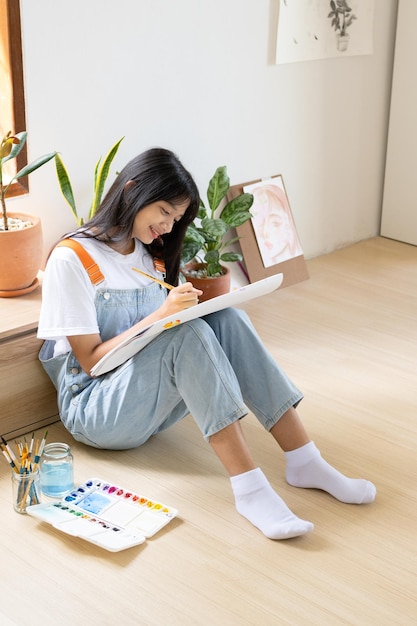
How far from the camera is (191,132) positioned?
351cm

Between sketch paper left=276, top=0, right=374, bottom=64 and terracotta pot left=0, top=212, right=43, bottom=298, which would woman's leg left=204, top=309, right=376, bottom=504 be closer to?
terracotta pot left=0, top=212, right=43, bottom=298

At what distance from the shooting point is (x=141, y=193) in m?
2.34

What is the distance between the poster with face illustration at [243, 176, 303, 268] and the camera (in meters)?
3.85

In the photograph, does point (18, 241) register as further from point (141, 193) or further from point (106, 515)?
point (106, 515)

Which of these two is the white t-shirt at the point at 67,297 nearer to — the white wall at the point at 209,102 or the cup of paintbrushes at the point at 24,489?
the cup of paintbrushes at the point at 24,489

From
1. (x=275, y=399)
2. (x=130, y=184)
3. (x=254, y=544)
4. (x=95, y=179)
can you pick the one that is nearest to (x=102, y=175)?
(x=95, y=179)

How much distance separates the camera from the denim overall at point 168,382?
87.4 inches

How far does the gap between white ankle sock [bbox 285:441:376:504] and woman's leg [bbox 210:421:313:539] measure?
0.16 m

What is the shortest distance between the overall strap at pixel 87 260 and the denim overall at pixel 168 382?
4 cm

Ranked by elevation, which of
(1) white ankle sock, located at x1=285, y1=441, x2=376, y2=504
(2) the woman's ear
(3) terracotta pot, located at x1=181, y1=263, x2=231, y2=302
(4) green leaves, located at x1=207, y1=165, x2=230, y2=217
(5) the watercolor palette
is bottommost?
(5) the watercolor palette

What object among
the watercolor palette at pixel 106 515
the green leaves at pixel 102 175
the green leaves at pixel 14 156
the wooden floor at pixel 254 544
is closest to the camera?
the wooden floor at pixel 254 544

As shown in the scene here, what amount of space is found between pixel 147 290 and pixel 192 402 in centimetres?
42

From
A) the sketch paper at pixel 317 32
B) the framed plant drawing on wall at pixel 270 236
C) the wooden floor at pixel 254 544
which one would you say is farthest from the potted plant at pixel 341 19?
the wooden floor at pixel 254 544

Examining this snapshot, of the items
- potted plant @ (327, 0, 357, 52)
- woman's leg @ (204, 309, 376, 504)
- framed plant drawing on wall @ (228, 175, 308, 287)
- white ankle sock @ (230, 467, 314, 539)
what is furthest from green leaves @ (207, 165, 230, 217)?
white ankle sock @ (230, 467, 314, 539)
